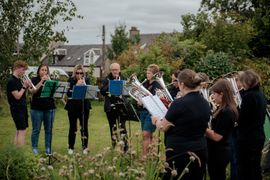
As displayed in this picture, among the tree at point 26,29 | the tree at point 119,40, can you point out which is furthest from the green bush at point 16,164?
the tree at point 119,40

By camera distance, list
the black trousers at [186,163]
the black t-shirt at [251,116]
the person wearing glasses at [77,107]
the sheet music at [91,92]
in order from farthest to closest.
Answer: the person wearing glasses at [77,107] < the sheet music at [91,92] < the black t-shirt at [251,116] < the black trousers at [186,163]

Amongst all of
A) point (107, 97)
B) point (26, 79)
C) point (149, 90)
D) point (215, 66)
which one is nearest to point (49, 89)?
point (26, 79)

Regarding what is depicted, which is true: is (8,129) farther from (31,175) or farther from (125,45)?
(125,45)

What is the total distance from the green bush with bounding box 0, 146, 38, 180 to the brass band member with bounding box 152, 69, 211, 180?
1.88 meters

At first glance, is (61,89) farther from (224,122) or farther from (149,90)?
(224,122)

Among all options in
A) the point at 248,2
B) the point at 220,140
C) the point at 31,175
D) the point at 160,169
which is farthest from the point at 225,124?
the point at 248,2

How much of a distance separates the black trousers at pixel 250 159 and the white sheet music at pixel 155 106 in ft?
4.61

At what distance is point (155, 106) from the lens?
498 centimetres

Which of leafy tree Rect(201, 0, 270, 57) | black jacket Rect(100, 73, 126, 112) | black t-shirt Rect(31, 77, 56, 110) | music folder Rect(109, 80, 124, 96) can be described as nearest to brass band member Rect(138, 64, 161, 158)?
music folder Rect(109, 80, 124, 96)

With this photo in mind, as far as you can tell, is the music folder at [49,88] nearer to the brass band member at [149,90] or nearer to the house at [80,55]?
the brass band member at [149,90]

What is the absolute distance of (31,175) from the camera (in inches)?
214

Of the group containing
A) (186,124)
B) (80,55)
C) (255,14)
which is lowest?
(186,124)

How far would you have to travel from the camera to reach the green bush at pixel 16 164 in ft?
17.2

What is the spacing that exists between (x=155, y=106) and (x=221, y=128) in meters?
0.86
